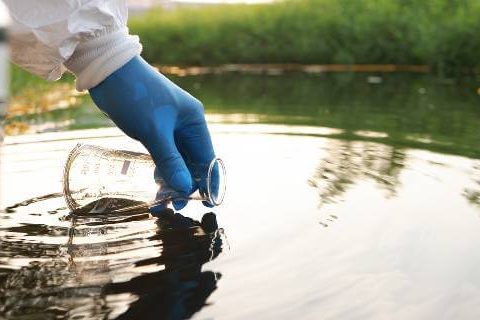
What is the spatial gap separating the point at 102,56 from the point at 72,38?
0.29 feet

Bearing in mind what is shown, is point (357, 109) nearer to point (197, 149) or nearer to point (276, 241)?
point (197, 149)

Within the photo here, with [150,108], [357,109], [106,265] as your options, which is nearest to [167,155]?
[150,108]

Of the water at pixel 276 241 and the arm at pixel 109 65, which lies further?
the arm at pixel 109 65

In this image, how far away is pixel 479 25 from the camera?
815cm

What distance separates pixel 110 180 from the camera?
2010 millimetres

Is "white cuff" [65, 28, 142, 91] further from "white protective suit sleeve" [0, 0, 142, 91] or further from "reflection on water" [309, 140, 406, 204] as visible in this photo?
"reflection on water" [309, 140, 406, 204]

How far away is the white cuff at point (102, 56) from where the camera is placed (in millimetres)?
1652

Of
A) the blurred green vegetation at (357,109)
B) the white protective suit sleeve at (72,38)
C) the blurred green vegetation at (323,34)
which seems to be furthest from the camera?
the blurred green vegetation at (323,34)

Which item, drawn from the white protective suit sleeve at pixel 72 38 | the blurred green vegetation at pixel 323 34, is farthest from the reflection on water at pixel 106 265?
the blurred green vegetation at pixel 323 34

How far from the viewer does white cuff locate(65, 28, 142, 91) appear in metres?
1.65

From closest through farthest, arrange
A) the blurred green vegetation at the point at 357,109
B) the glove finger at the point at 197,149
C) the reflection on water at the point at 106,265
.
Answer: the reflection on water at the point at 106,265 → the glove finger at the point at 197,149 → the blurred green vegetation at the point at 357,109

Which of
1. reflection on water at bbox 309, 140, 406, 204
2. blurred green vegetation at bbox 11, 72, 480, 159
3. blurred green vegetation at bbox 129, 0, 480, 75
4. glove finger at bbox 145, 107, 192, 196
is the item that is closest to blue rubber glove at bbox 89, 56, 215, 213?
glove finger at bbox 145, 107, 192, 196

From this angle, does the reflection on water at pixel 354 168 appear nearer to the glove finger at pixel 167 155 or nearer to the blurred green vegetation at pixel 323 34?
the glove finger at pixel 167 155

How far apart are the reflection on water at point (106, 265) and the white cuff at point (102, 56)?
1.20 feet
